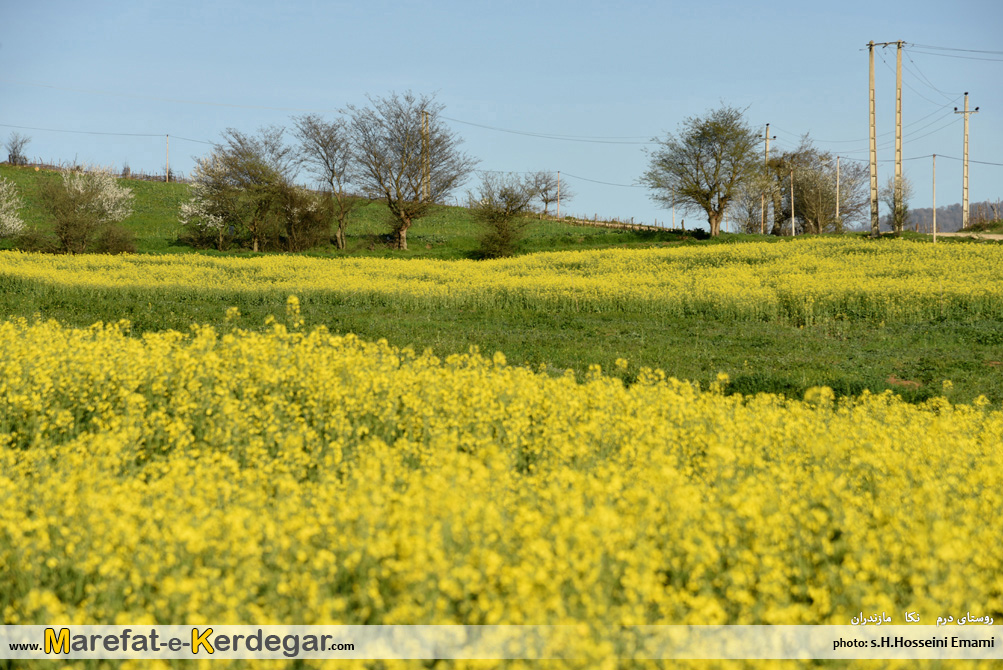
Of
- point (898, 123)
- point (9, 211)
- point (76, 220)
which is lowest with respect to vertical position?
point (76, 220)

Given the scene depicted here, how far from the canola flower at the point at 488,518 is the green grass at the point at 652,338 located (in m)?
4.94

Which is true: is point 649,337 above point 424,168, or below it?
below

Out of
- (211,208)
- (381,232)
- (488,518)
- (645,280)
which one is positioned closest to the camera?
(488,518)

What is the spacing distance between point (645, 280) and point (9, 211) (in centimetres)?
4869

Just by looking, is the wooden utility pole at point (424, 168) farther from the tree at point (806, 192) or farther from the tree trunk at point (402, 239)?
the tree at point (806, 192)

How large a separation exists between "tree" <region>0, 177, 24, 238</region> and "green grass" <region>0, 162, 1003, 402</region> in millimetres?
31182

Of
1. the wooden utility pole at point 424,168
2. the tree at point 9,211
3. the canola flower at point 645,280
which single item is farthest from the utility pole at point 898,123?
the tree at point 9,211

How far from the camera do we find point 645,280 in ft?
77.8

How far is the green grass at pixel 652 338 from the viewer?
12.8 m

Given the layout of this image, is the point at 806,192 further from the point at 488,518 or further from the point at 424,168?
the point at 488,518

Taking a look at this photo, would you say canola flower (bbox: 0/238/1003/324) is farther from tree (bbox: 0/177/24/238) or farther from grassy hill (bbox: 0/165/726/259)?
tree (bbox: 0/177/24/238)

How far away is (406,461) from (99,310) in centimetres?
1470

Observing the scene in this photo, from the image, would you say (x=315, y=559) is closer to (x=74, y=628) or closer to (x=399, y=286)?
(x=74, y=628)

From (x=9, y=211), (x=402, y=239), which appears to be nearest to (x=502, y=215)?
(x=402, y=239)
